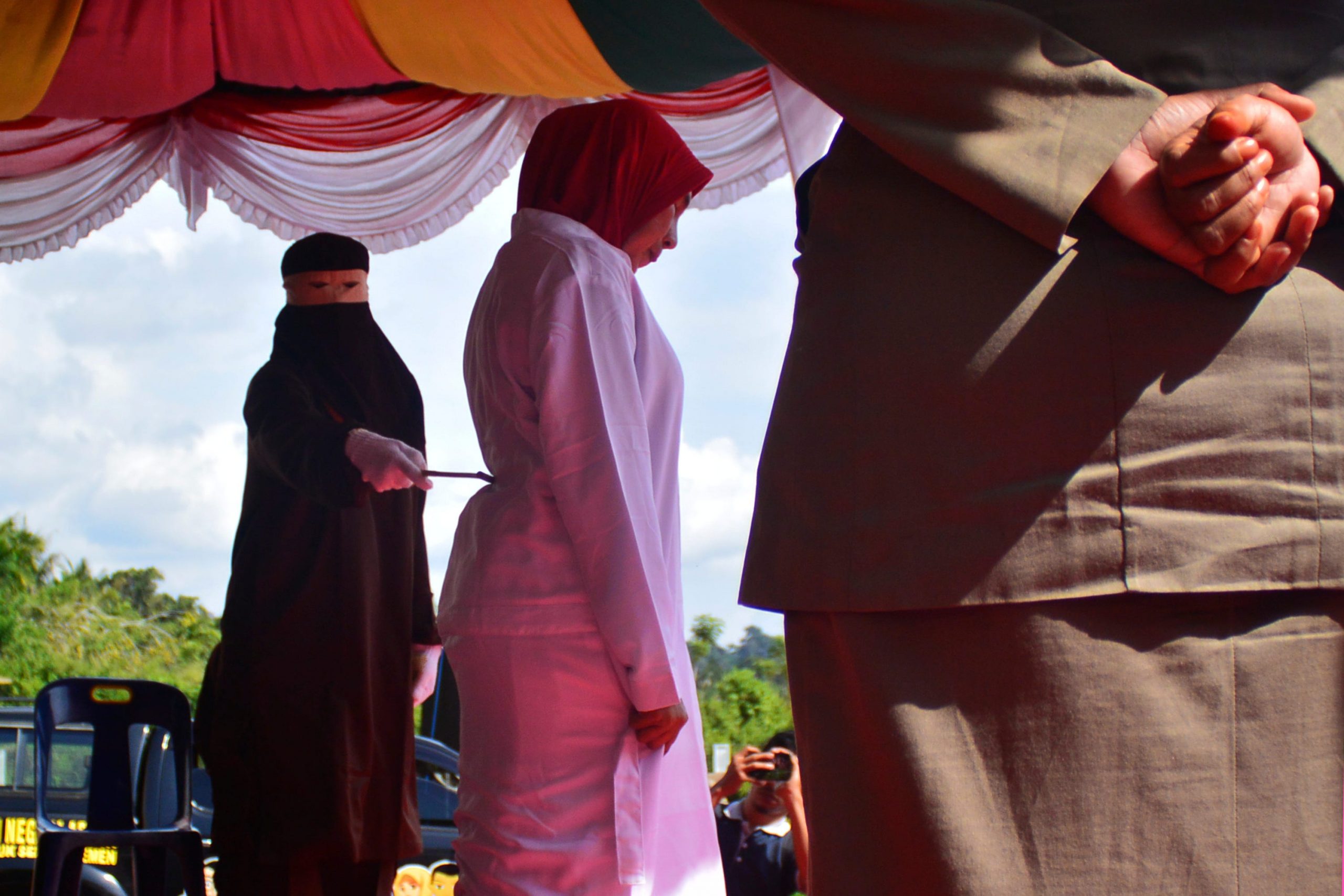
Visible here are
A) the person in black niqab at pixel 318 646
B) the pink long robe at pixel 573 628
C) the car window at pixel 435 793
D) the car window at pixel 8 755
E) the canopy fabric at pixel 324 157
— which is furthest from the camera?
the car window at pixel 435 793

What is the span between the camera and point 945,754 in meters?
0.79

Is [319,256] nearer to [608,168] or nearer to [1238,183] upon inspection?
[608,168]

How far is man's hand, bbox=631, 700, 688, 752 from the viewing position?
1.77 meters

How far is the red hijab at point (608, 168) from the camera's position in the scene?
6.90 ft

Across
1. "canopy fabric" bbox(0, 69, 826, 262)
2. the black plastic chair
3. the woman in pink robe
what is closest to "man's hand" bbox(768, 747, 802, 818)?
the woman in pink robe

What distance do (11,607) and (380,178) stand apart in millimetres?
9456

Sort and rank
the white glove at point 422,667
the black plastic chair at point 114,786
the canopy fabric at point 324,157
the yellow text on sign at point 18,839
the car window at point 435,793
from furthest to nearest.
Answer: the car window at point 435,793
the yellow text on sign at point 18,839
the canopy fabric at point 324,157
the white glove at point 422,667
the black plastic chair at point 114,786

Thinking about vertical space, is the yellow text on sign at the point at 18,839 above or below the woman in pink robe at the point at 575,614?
below

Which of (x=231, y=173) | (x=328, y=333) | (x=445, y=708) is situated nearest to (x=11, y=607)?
(x=445, y=708)

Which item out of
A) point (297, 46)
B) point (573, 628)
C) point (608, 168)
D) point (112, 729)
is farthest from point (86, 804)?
point (608, 168)

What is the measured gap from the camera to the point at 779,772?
3158 millimetres

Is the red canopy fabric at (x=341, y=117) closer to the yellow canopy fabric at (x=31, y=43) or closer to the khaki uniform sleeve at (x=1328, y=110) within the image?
the yellow canopy fabric at (x=31, y=43)

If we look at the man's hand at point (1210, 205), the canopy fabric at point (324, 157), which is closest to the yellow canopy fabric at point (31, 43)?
the canopy fabric at point (324, 157)

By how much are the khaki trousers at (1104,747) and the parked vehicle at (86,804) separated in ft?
11.2
